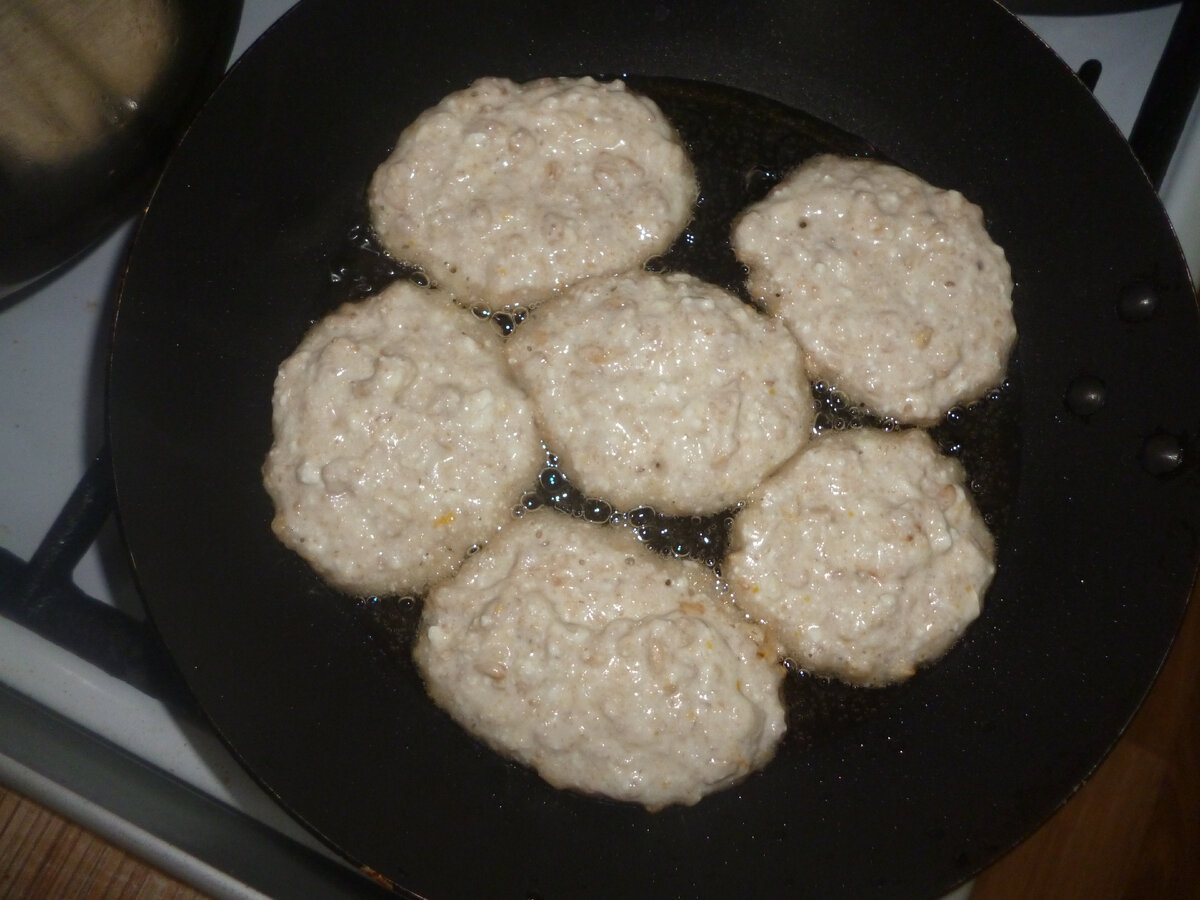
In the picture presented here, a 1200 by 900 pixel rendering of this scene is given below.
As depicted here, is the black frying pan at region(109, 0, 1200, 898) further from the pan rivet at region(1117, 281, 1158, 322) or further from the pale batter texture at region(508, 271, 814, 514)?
the pale batter texture at region(508, 271, 814, 514)

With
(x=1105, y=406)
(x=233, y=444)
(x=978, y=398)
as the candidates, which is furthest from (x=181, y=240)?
(x=1105, y=406)

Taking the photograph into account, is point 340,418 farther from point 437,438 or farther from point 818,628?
point 818,628

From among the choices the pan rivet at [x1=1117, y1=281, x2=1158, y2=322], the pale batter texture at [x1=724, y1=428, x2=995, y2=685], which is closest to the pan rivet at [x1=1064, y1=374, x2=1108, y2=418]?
the pan rivet at [x1=1117, y1=281, x2=1158, y2=322]

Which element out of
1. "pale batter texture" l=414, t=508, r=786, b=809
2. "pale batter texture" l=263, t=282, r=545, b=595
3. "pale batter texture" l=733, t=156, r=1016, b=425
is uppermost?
"pale batter texture" l=733, t=156, r=1016, b=425

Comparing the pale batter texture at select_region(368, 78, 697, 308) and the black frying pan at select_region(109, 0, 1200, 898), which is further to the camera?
the pale batter texture at select_region(368, 78, 697, 308)

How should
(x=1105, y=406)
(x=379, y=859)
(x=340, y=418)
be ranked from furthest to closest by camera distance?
(x=1105, y=406) → (x=340, y=418) → (x=379, y=859)

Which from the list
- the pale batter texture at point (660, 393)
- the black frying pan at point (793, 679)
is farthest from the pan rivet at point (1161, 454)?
the pale batter texture at point (660, 393)
